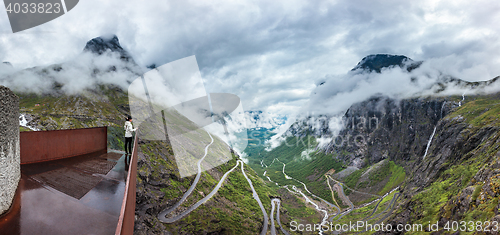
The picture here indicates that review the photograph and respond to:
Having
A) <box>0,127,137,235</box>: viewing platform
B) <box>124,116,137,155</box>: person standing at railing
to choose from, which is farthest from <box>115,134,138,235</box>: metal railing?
<box>124,116,137,155</box>: person standing at railing

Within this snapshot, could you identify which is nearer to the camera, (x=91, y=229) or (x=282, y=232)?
(x=91, y=229)

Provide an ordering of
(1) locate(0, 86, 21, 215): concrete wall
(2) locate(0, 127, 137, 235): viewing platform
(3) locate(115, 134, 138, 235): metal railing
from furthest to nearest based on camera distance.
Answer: (1) locate(0, 86, 21, 215): concrete wall → (2) locate(0, 127, 137, 235): viewing platform → (3) locate(115, 134, 138, 235): metal railing

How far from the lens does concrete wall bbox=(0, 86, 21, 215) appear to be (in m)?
8.41

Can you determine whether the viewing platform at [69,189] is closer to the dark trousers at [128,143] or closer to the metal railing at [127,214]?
the metal railing at [127,214]

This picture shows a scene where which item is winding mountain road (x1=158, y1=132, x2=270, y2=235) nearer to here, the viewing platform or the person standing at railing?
the person standing at railing

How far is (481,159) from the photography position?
265 feet

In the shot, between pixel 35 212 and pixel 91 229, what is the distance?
2627 millimetres

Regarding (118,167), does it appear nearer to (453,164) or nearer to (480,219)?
(480,219)

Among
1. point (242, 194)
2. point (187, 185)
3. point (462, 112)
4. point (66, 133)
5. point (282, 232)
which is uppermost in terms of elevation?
point (66, 133)

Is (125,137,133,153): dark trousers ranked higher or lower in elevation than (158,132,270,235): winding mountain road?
higher

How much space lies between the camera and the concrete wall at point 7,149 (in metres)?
8.41

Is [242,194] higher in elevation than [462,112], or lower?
lower

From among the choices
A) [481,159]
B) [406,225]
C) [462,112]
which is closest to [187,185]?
[406,225]

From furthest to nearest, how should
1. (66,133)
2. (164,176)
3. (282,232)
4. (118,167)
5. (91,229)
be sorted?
(282,232)
(164,176)
(66,133)
(118,167)
(91,229)
